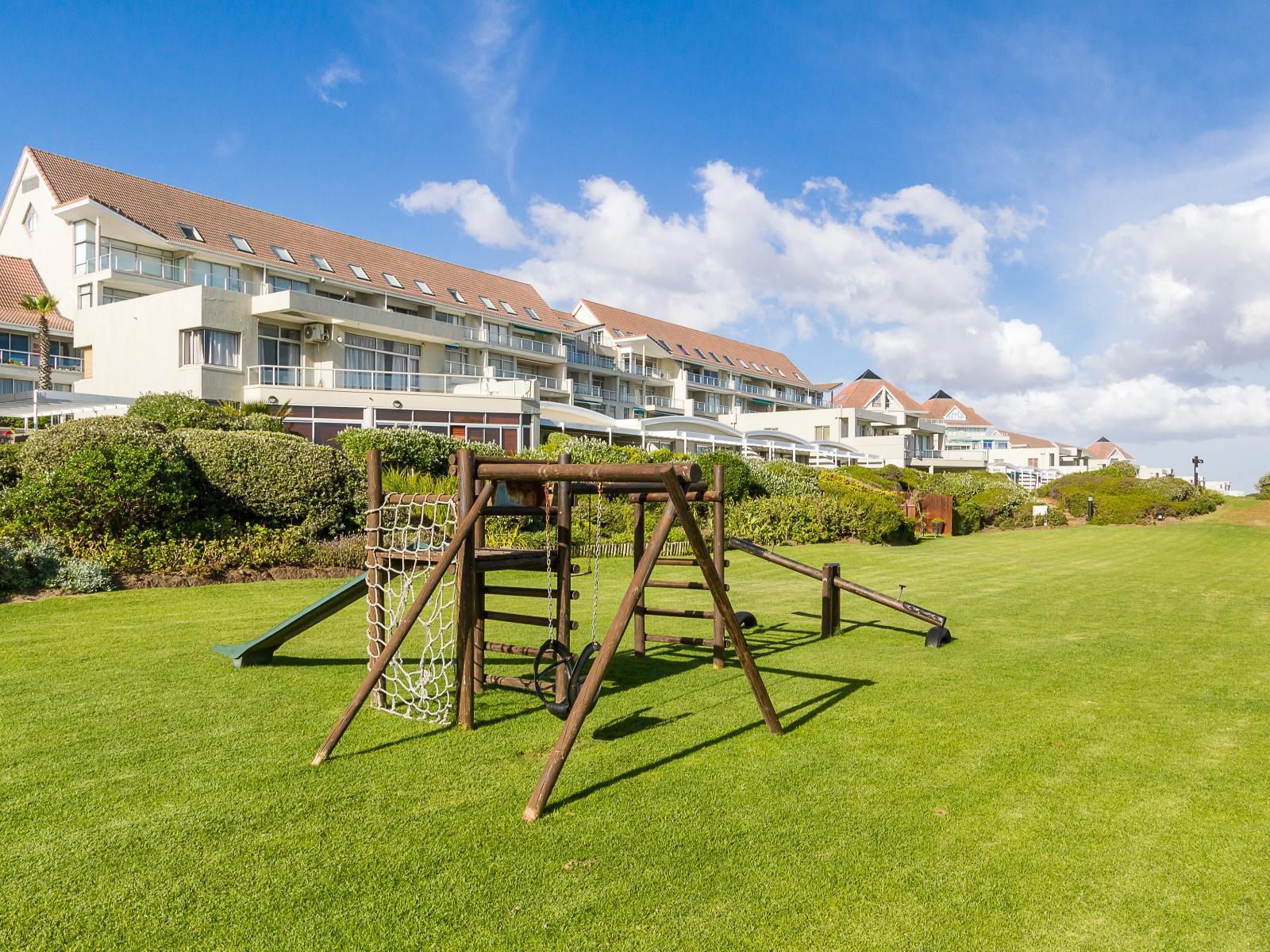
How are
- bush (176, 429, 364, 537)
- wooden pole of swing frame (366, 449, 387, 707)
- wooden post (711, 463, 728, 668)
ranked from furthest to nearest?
1. bush (176, 429, 364, 537)
2. wooden post (711, 463, 728, 668)
3. wooden pole of swing frame (366, 449, 387, 707)

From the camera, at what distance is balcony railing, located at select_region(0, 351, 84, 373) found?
115 feet

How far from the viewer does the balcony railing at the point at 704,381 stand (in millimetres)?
65750

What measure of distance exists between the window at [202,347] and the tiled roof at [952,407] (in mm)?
86573

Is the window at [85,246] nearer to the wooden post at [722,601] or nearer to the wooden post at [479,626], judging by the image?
the wooden post at [479,626]

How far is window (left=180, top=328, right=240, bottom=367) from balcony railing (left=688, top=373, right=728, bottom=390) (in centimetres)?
4023

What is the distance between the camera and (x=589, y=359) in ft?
187

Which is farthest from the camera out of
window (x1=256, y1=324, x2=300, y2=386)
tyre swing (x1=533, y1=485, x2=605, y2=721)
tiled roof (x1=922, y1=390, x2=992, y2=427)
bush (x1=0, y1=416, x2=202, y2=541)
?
tiled roof (x1=922, y1=390, x2=992, y2=427)

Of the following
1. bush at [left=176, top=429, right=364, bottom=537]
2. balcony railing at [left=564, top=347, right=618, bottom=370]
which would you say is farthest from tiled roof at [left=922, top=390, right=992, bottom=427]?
bush at [left=176, top=429, right=364, bottom=537]

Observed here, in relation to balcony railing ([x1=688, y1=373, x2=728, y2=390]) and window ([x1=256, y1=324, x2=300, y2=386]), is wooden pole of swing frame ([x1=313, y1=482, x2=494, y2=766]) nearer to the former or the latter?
window ([x1=256, y1=324, x2=300, y2=386])

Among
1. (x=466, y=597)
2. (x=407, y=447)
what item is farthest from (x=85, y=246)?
(x=466, y=597)

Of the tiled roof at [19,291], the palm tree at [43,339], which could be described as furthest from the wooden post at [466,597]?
the tiled roof at [19,291]

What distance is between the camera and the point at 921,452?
67.4 metres

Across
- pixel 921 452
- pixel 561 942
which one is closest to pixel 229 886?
pixel 561 942

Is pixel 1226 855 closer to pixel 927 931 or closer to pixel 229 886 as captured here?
pixel 927 931
